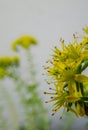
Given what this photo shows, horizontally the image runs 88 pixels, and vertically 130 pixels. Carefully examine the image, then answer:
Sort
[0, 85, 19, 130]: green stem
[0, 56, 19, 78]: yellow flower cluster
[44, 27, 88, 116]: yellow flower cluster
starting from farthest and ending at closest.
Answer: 1. [0, 85, 19, 130]: green stem
2. [0, 56, 19, 78]: yellow flower cluster
3. [44, 27, 88, 116]: yellow flower cluster

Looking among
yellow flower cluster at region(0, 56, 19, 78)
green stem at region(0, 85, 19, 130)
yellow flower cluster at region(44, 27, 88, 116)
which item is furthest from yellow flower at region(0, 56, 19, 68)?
yellow flower cluster at region(44, 27, 88, 116)

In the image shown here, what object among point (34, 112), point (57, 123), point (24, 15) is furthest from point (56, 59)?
point (24, 15)

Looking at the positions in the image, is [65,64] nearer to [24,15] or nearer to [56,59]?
[56,59]

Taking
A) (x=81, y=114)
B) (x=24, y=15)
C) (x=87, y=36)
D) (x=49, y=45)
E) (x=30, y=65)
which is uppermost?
(x=24, y=15)

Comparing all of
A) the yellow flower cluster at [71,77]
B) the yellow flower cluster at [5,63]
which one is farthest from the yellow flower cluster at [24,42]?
the yellow flower cluster at [71,77]

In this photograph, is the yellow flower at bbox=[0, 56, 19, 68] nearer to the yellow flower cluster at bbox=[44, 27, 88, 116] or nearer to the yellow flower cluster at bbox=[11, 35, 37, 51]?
the yellow flower cluster at bbox=[11, 35, 37, 51]

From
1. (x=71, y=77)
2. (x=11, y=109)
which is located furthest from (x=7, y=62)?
(x=71, y=77)

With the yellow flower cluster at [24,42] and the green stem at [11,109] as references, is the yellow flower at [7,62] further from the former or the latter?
the green stem at [11,109]

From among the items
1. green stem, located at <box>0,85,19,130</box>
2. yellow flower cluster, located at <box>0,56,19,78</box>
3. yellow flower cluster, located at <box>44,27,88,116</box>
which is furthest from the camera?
green stem, located at <box>0,85,19,130</box>
